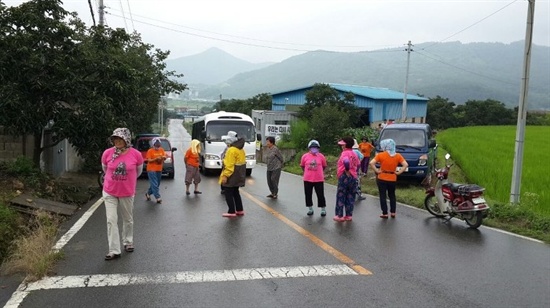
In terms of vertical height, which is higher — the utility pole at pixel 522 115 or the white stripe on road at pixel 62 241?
the utility pole at pixel 522 115

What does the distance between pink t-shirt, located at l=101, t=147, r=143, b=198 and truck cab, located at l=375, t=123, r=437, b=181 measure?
981 centimetres

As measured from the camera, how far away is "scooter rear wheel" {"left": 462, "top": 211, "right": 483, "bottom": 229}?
27.8 feet

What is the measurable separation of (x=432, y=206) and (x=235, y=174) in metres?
4.19

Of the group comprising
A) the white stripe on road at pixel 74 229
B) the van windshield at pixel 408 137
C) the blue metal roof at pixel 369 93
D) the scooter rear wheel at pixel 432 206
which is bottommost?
the white stripe on road at pixel 74 229

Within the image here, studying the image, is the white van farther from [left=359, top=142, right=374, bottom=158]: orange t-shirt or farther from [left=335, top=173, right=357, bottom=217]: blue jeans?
[left=335, top=173, right=357, bottom=217]: blue jeans

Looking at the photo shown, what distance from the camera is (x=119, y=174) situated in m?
6.51

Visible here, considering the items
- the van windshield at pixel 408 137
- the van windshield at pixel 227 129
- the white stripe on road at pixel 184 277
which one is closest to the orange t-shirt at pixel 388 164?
the white stripe on road at pixel 184 277

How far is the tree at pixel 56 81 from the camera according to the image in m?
10.9

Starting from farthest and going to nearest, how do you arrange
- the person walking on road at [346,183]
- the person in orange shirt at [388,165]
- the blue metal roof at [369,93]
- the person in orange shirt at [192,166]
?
the blue metal roof at [369,93], the person in orange shirt at [192,166], the person in orange shirt at [388,165], the person walking on road at [346,183]

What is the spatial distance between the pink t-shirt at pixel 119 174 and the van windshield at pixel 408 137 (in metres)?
11.5

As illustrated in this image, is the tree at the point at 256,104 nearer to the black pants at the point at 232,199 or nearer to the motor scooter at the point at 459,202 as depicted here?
the black pants at the point at 232,199

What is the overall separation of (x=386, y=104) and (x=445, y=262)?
38102 millimetres

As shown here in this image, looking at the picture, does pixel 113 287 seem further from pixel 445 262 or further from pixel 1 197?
pixel 1 197

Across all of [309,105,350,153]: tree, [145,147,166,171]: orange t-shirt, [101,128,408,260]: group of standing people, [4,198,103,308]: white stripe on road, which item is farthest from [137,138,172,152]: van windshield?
[309,105,350,153]: tree
